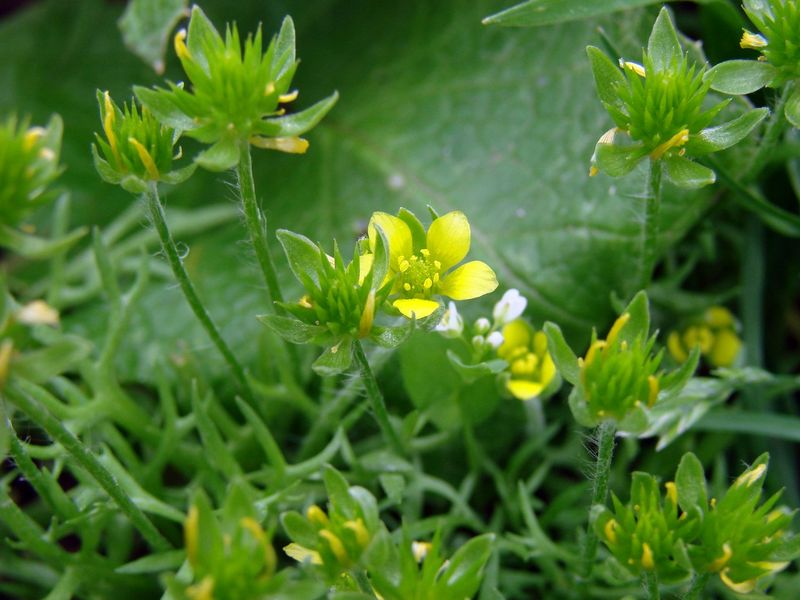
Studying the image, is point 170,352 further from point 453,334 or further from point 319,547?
point 319,547

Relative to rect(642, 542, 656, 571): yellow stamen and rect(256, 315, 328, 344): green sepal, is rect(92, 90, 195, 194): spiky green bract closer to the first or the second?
rect(256, 315, 328, 344): green sepal

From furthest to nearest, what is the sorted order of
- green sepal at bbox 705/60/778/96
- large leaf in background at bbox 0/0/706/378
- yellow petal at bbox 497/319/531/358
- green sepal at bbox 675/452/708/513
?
large leaf in background at bbox 0/0/706/378, yellow petal at bbox 497/319/531/358, green sepal at bbox 705/60/778/96, green sepal at bbox 675/452/708/513

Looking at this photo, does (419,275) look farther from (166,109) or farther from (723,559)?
(723,559)

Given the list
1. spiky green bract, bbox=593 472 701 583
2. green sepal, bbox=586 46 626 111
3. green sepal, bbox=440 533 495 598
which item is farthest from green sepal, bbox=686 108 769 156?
green sepal, bbox=440 533 495 598

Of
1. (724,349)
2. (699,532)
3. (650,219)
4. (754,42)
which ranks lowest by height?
(724,349)

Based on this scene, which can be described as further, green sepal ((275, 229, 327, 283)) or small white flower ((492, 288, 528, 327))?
small white flower ((492, 288, 528, 327))

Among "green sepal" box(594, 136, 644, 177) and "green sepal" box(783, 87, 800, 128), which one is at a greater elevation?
"green sepal" box(783, 87, 800, 128)

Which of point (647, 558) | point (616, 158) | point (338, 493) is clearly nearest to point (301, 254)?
point (338, 493)
